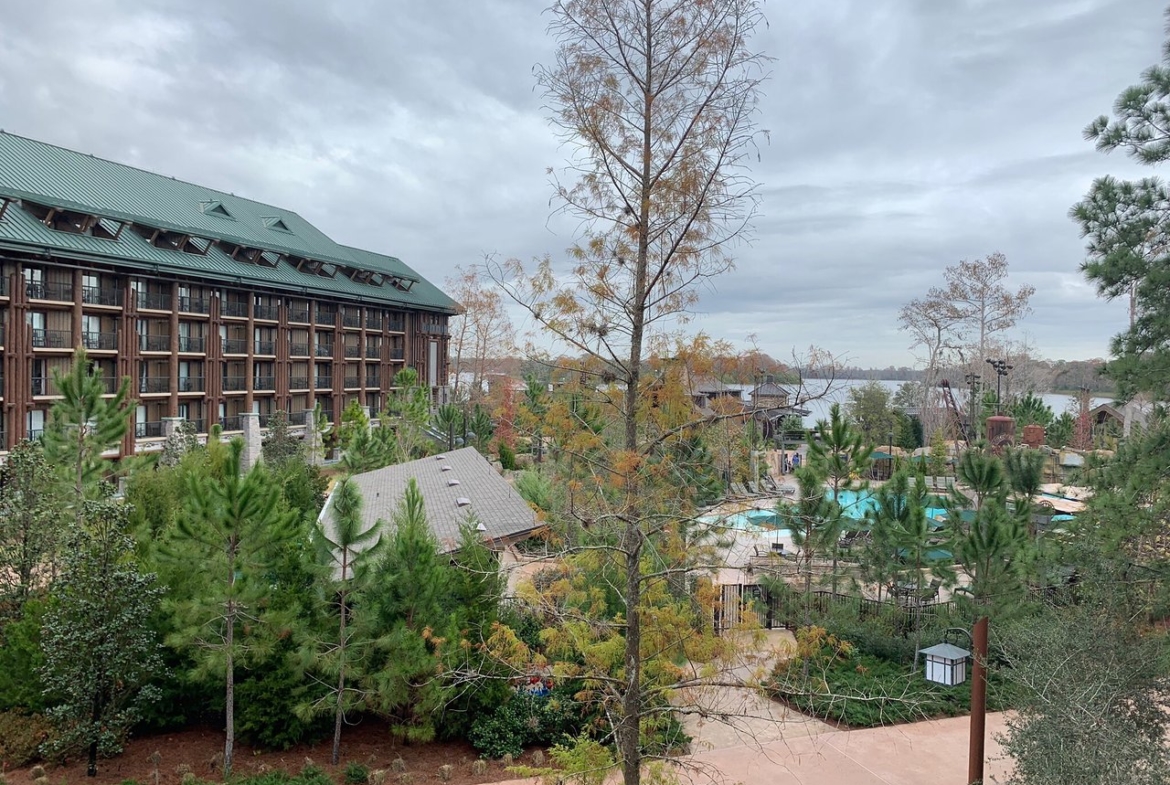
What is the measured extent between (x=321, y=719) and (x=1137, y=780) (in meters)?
10.7

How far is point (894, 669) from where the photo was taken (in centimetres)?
1423

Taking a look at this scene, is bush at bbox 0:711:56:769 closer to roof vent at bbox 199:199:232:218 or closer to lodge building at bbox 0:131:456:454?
lodge building at bbox 0:131:456:454

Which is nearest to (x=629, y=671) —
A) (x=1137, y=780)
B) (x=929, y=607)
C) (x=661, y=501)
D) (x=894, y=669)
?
(x=661, y=501)

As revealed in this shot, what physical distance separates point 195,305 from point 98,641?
1127 inches

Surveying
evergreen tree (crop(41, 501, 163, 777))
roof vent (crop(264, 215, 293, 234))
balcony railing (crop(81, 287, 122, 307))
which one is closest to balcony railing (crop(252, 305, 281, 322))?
roof vent (crop(264, 215, 293, 234))

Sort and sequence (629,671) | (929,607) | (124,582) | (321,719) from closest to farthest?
(629,671) → (124,582) → (321,719) → (929,607)

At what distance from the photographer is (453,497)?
19.4 metres

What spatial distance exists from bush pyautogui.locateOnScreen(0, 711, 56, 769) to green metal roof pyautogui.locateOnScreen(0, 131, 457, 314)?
68.6 ft

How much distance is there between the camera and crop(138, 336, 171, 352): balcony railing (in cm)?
3300

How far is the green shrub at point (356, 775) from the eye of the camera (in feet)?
34.2

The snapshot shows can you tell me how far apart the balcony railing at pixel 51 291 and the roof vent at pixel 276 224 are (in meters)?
16.5

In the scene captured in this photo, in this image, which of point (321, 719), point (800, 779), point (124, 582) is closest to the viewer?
point (800, 779)

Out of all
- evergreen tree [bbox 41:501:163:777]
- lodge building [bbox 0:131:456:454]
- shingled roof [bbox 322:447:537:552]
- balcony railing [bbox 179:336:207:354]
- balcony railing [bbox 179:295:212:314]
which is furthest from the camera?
balcony railing [bbox 179:336:207:354]

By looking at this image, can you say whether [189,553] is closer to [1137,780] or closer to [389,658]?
[389,658]
